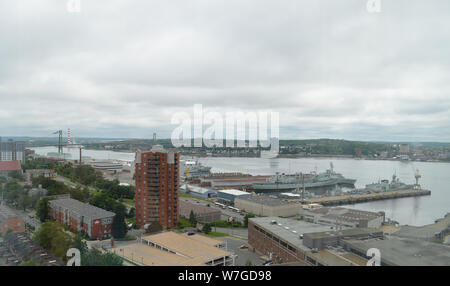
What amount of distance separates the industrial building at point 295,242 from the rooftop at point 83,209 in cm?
273

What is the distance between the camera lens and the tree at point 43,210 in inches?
250

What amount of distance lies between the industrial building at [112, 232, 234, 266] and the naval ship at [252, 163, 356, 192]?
36.9 ft

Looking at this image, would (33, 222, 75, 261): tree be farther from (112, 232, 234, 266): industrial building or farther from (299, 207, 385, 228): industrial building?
(299, 207, 385, 228): industrial building

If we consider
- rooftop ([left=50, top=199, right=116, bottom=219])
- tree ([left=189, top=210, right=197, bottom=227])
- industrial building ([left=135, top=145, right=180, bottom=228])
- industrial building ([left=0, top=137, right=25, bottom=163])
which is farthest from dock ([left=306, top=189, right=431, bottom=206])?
industrial building ([left=0, top=137, right=25, bottom=163])

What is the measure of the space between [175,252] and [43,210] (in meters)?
3.98

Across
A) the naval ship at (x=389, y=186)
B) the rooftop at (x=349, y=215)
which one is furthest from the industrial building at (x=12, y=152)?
the naval ship at (x=389, y=186)

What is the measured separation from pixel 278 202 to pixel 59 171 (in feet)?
32.6

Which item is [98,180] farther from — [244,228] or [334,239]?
[334,239]

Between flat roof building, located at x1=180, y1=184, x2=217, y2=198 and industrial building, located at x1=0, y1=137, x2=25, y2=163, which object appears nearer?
industrial building, located at x1=0, y1=137, x2=25, y2=163

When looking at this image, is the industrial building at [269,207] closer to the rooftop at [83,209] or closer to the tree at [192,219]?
the tree at [192,219]

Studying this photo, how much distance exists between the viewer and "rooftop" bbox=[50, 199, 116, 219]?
5796mm

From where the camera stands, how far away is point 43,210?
641cm

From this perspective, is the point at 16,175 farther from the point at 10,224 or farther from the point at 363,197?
the point at 363,197

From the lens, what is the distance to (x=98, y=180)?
39.1ft
